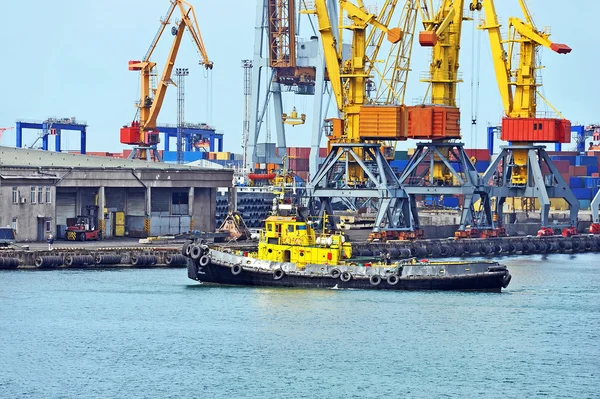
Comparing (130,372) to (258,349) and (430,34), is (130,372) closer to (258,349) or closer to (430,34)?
(258,349)

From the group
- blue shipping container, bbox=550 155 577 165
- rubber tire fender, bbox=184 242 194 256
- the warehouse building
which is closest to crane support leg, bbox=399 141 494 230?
the warehouse building

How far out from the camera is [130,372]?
5356cm

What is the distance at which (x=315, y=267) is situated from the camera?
235 ft

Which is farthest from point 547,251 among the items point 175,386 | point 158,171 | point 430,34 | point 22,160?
point 175,386

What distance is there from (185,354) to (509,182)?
2429 inches

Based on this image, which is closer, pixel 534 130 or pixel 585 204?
pixel 534 130

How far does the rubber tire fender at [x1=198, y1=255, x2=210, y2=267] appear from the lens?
73.4m

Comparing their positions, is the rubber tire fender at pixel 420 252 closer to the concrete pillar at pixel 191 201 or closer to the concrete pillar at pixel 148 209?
the concrete pillar at pixel 191 201

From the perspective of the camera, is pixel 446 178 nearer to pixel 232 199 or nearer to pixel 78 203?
pixel 232 199

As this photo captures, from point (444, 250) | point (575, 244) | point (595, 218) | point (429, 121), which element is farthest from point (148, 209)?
point (595, 218)

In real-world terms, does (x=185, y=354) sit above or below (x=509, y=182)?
below

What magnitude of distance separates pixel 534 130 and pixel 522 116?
1.58 metres

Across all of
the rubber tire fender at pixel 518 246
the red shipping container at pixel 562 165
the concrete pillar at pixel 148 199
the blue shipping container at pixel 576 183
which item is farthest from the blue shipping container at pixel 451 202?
the concrete pillar at pixel 148 199

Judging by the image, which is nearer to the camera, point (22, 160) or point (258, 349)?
point (258, 349)
